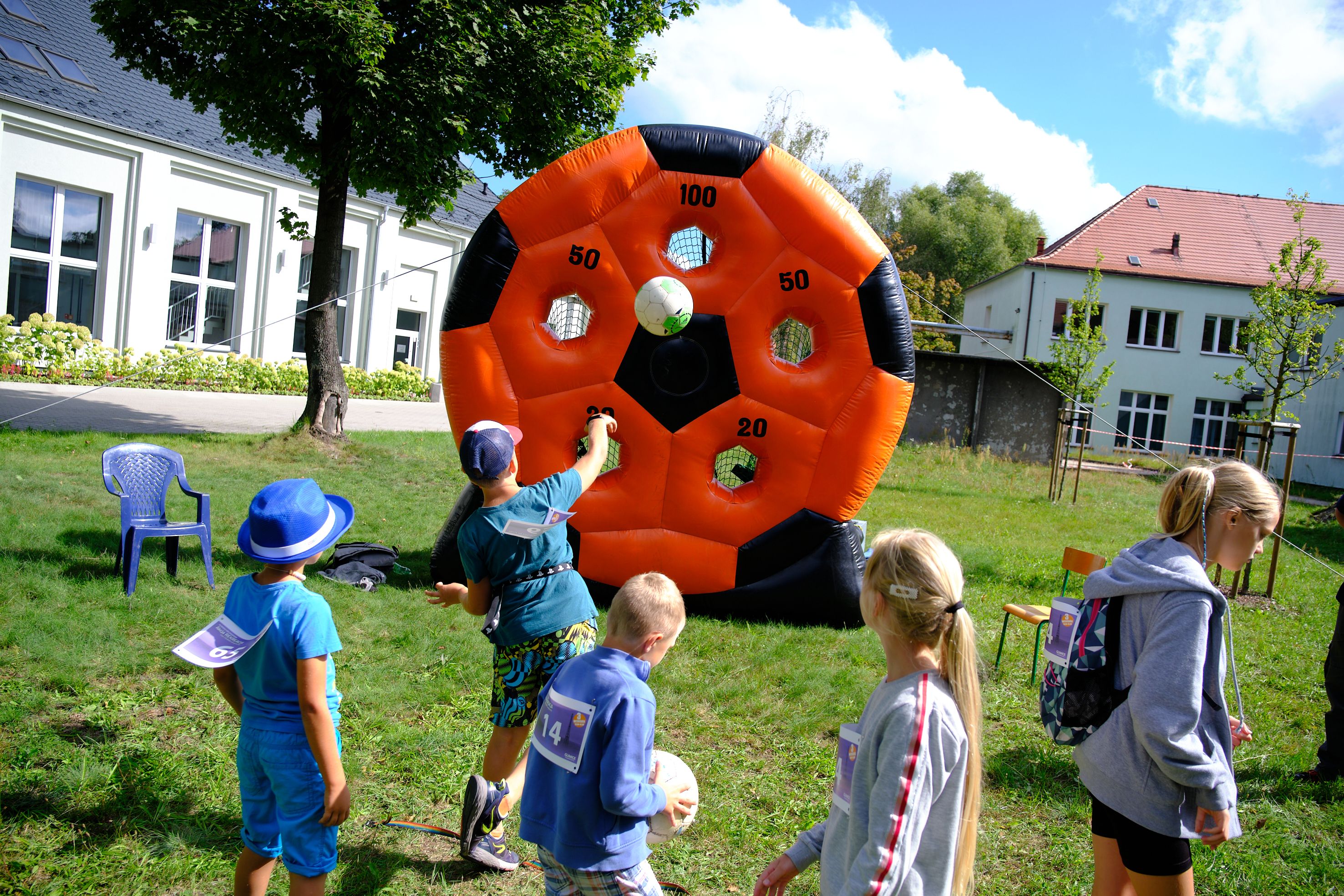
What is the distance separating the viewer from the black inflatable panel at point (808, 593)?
18.5 ft

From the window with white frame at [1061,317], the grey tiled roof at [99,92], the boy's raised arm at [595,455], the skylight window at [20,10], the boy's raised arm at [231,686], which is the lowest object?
the boy's raised arm at [231,686]

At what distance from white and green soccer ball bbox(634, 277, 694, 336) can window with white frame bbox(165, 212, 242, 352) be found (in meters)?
16.7

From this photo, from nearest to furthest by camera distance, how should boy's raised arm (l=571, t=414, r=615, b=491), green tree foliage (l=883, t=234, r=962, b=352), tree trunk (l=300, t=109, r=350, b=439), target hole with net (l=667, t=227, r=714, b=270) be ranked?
boy's raised arm (l=571, t=414, r=615, b=491)
target hole with net (l=667, t=227, r=714, b=270)
tree trunk (l=300, t=109, r=350, b=439)
green tree foliage (l=883, t=234, r=962, b=352)

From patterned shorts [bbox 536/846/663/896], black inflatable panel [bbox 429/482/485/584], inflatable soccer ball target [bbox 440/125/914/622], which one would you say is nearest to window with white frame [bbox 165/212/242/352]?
black inflatable panel [bbox 429/482/485/584]

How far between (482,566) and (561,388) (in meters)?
2.75

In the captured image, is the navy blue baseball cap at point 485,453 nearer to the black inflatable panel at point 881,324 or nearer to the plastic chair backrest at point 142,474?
the black inflatable panel at point 881,324

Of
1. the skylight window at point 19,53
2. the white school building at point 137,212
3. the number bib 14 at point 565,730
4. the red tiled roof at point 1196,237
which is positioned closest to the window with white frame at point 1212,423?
the red tiled roof at point 1196,237

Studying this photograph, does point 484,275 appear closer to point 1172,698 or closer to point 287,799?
point 287,799

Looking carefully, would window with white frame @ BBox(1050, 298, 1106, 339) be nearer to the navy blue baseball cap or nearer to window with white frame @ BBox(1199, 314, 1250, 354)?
window with white frame @ BBox(1199, 314, 1250, 354)

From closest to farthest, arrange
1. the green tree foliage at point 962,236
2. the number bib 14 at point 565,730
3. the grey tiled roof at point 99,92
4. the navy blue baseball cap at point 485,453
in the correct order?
the number bib 14 at point 565,730, the navy blue baseball cap at point 485,453, the grey tiled roof at point 99,92, the green tree foliage at point 962,236

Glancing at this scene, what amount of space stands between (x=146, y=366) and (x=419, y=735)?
16.6 metres

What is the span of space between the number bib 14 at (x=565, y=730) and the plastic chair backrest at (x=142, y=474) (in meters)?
4.63

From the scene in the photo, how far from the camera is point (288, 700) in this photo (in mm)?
2225

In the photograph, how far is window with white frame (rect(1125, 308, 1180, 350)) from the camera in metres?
27.2
